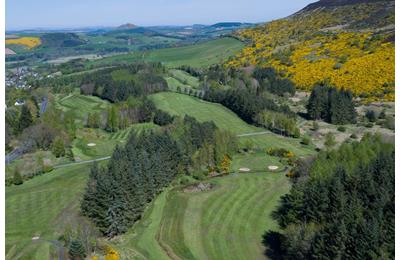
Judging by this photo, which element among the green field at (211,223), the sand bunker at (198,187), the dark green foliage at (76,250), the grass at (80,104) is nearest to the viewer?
the dark green foliage at (76,250)

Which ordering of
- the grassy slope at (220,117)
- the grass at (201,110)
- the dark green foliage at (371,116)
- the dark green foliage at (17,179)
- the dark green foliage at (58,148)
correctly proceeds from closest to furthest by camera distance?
the dark green foliage at (17,179) → the dark green foliage at (58,148) → the grassy slope at (220,117) → the dark green foliage at (371,116) → the grass at (201,110)

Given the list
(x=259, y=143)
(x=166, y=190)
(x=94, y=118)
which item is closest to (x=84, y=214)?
(x=166, y=190)

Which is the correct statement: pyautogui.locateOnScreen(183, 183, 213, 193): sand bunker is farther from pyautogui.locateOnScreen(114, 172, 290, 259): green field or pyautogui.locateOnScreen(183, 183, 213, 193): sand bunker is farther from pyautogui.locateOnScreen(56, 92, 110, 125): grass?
pyautogui.locateOnScreen(56, 92, 110, 125): grass

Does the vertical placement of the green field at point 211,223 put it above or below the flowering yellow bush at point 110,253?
below

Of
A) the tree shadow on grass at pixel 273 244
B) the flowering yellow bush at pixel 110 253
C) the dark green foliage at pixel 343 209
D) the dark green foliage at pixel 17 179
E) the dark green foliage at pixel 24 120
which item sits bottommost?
the dark green foliage at pixel 17 179

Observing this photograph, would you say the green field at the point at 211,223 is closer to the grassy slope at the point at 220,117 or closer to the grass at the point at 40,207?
the grass at the point at 40,207

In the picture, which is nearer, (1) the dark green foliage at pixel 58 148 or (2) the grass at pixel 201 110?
(1) the dark green foliage at pixel 58 148

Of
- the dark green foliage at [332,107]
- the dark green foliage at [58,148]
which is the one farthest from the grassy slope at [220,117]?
the dark green foliage at [58,148]
